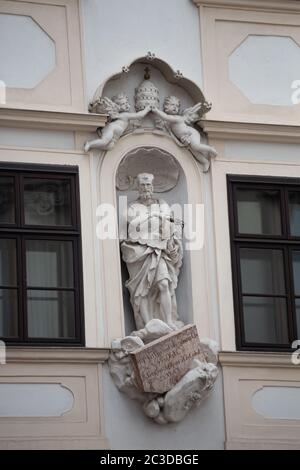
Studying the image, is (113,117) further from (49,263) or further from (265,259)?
(265,259)

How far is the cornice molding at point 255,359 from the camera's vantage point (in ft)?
57.6

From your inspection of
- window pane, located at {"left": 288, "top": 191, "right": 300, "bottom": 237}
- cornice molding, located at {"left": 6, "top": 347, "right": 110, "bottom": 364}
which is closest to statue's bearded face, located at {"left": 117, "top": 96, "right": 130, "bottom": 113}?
window pane, located at {"left": 288, "top": 191, "right": 300, "bottom": 237}

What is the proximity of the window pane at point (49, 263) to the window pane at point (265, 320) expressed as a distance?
1.63 m

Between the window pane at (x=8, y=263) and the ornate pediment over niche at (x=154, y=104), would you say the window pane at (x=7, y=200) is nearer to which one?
the window pane at (x=8, y=263)

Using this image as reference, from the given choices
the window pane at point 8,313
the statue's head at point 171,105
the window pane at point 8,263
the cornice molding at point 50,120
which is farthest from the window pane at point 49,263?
the statue's head at point 171,105

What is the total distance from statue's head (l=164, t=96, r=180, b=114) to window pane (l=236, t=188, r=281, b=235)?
36.1 inches

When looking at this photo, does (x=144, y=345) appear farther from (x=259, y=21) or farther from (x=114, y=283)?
(x=259, y=21)

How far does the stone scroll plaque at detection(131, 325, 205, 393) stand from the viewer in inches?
667

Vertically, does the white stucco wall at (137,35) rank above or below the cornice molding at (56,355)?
above

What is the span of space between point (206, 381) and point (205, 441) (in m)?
0.53

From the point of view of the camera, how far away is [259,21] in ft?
61.6

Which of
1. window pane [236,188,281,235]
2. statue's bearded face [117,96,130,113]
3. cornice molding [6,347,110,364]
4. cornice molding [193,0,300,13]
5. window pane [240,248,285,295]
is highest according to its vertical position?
cornice molding [193,0,300,13]

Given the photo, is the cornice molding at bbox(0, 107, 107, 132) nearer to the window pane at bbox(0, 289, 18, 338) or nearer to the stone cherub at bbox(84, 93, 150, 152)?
the stone cherub at bbox(84, 93, 150, 152)
